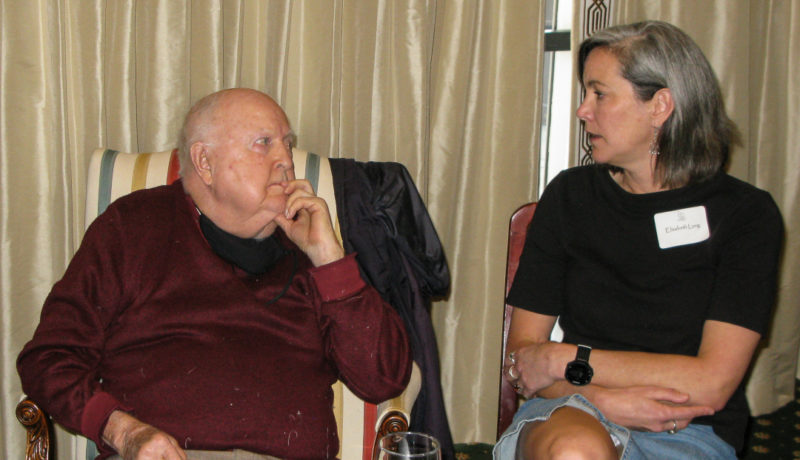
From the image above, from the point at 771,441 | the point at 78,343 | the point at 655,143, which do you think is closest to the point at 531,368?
the point at 655,143

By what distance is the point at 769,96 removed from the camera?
127 inches

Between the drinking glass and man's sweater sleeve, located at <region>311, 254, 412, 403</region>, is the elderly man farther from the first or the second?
the drinking glass

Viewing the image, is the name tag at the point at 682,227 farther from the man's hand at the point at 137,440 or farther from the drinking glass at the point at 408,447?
the man's hand at the point at 137,440

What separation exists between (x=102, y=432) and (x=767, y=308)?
5.39 ft

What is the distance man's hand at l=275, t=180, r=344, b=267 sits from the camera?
79.8 inches

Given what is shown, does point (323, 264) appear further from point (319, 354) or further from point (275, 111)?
point (275, 111)

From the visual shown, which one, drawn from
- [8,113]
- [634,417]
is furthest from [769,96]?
[8,113]

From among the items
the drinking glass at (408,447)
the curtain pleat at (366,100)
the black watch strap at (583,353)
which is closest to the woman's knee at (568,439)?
the black watch strap at (583,353)

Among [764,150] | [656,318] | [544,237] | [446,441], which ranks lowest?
[446,441]

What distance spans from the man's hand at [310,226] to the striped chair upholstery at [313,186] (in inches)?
8.9

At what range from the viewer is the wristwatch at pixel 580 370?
1.91 metres

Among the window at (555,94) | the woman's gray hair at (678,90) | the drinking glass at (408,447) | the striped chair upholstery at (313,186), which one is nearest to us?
the drinking glass at (408,447)

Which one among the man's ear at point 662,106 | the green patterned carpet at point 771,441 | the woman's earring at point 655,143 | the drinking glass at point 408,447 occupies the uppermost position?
the man's ear at point 662,106

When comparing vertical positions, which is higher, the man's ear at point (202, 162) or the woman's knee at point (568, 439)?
the man's ear at point (202, 162)
